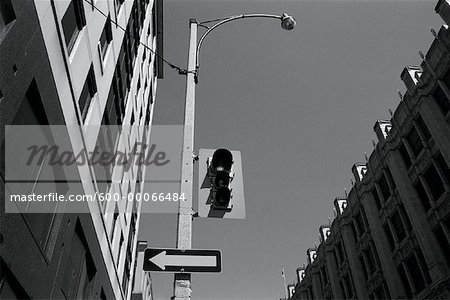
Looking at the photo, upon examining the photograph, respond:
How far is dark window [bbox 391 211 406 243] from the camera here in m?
27.5

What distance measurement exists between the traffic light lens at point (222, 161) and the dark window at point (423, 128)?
2420 cm

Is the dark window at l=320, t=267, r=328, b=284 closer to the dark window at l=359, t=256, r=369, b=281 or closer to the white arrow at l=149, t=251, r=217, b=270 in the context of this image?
the dark window at l=359, t=256, r=369, b=281

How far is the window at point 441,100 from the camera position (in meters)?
24.1

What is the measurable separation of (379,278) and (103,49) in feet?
84.3

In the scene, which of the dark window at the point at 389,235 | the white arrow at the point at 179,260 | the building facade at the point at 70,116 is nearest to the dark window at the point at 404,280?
the dark window at the point at 389,235

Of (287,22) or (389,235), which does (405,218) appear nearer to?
(389,235)

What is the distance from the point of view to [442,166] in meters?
→ 23.8

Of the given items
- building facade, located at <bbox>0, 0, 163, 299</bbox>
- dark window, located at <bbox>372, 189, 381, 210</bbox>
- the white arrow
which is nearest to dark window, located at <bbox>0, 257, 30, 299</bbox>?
building facade, located at <bbox>0, 0, 163, 299</bbox>

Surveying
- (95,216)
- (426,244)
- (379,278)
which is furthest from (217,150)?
(379,278)

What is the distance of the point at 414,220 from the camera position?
25312 millimetres

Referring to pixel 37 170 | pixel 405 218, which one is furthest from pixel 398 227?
pixel 37 170

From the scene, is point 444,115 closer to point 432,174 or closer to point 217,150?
point 432,174

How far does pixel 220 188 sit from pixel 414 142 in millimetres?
26070

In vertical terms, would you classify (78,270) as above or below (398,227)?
below
